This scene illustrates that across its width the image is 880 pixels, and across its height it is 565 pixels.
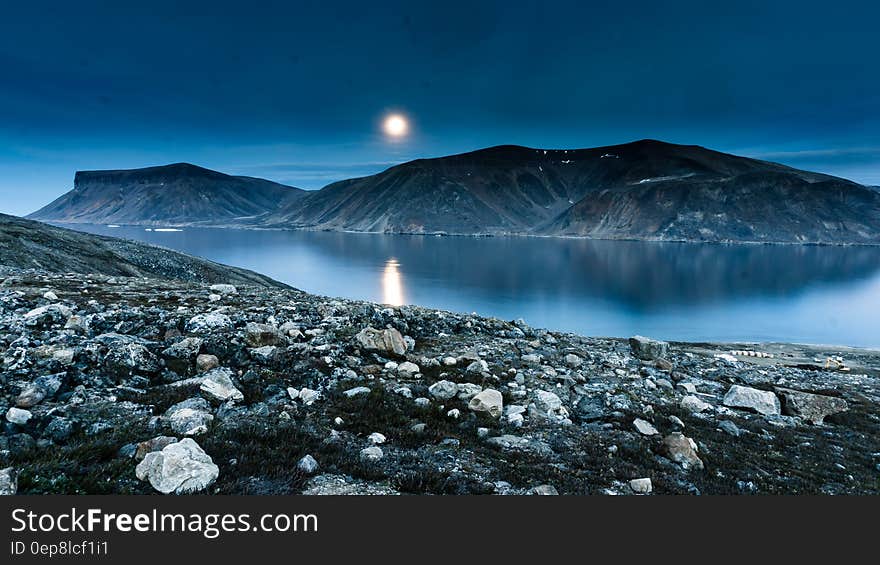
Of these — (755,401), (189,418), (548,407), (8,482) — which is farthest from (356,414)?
(755,401)

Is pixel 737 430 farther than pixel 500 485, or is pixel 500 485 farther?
pixel 737 430

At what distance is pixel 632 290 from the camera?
8931 centimetres

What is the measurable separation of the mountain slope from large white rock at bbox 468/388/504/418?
32.0 m

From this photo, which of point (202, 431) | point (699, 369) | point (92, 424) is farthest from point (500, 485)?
point (699, 369)

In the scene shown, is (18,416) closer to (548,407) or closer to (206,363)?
(206,363)

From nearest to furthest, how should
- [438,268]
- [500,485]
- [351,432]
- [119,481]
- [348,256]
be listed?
[119,481] → [500,485] → [351,432] → [438,268] → [348,256]

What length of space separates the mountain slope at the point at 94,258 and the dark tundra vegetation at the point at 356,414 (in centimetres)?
2060

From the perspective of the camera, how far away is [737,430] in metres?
9.50

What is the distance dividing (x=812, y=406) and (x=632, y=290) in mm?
83529

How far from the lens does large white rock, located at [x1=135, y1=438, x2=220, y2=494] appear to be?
479 centimetres

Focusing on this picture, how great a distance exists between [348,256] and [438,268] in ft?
158

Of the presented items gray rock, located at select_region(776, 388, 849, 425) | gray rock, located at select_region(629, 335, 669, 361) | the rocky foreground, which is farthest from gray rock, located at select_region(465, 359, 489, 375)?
gray rock, located at select_region(629, 335, 669, 361)

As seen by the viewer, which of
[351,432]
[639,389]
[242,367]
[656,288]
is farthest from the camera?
[656,288]

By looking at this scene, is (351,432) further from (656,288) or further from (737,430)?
(656,288)
